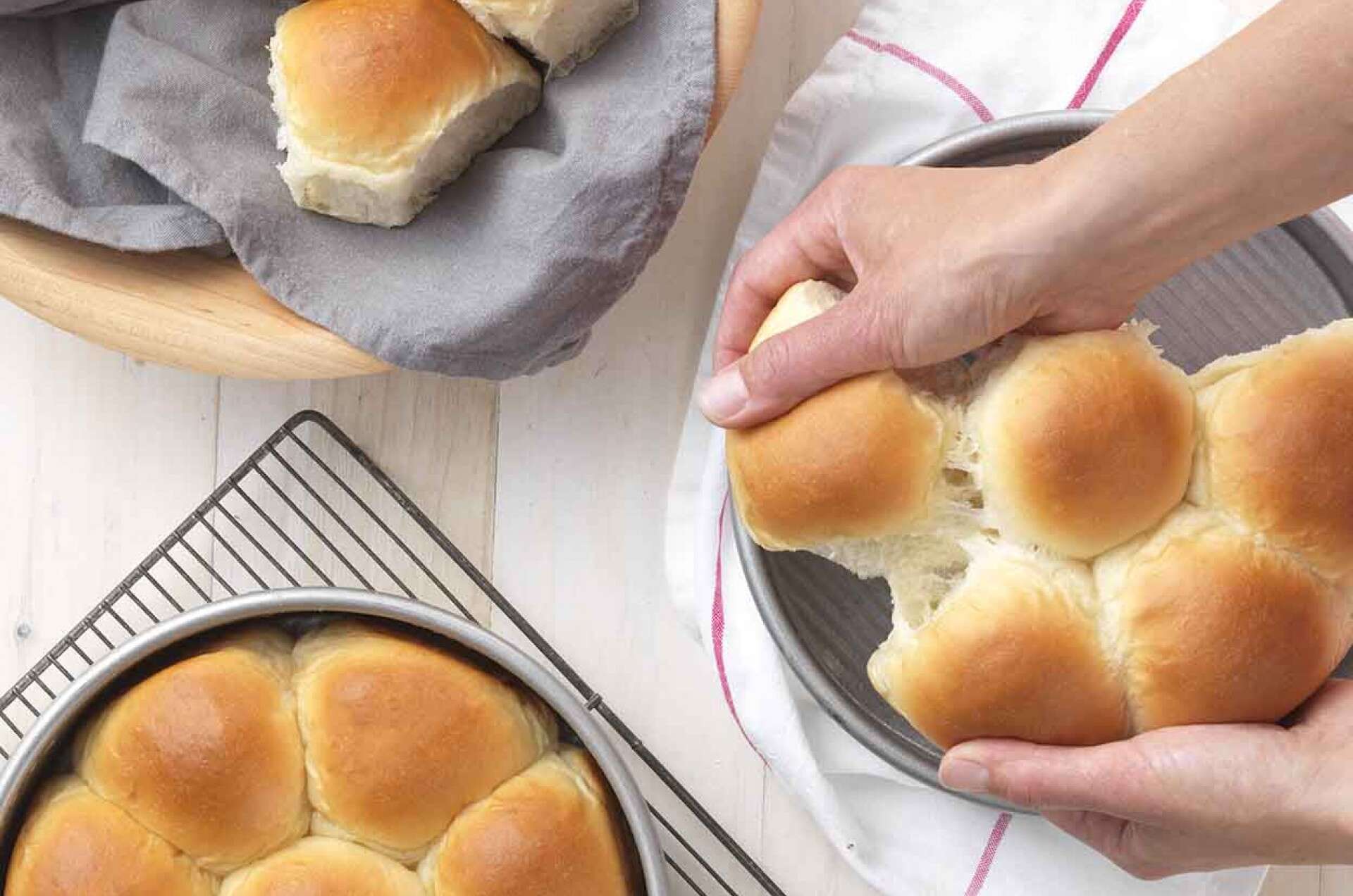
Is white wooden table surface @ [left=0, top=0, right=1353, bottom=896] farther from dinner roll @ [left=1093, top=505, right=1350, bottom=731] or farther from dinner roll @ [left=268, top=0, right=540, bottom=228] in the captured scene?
dinner roll @ [left=1093, top=505, right=1350, bottom=731]

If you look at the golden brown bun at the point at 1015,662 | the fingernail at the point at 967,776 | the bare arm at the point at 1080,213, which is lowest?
the fingernail at the point at 967,776

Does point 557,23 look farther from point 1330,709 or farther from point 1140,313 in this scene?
point 1330,709

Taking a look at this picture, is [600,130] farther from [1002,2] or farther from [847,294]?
[1002,2]

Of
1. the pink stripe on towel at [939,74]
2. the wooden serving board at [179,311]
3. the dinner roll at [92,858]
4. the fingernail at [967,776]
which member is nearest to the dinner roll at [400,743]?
the dinner roll at [92,858]

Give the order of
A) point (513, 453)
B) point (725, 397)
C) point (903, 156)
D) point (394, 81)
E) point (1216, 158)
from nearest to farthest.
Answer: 1. point (1216, 158)
2. point (725, 397)
3. point (394, 81)
4. point (903, 156)
5. point (513, 453)

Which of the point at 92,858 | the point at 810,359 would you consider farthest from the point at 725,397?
the point at 92,858

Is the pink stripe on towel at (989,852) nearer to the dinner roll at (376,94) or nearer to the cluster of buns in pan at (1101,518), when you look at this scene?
the cluster of buns in pan at (1101,518)
